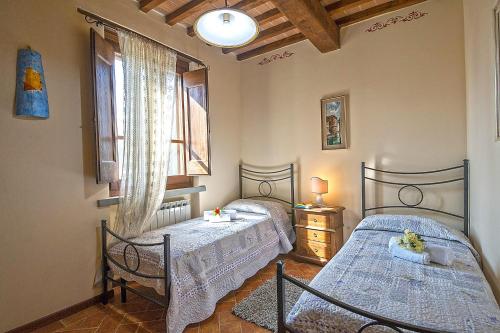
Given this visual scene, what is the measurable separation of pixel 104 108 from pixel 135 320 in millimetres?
1873

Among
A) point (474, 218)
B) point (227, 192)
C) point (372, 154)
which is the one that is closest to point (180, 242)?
point (227, 192)

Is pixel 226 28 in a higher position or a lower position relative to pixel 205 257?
higher

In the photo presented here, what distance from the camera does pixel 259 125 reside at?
396 cm

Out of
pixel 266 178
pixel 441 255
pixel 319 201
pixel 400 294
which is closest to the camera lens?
pixel 400 294

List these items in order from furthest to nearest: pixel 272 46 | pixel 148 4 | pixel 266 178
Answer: pixel 266 178
pixel 272 46
pixel 148 4

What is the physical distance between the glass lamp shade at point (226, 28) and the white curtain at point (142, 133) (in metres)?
1.01

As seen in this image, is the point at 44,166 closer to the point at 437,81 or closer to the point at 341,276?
the point at 341,276

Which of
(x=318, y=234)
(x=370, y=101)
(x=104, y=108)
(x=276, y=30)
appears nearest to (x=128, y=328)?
(x=104, y=108)

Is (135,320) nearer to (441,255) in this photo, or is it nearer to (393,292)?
(393,292)

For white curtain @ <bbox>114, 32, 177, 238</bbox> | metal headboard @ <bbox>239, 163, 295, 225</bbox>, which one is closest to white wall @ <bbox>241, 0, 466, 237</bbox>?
metal headboard @ <bbox>239, 163, 295, 225</bbox>

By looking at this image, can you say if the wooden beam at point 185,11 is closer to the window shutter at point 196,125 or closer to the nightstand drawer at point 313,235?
the window shutter at point 196,125

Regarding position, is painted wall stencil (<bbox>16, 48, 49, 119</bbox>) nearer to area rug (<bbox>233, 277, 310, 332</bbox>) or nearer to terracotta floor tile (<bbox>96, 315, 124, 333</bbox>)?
terracotta floor tile (<bbox>96, 315, 124, 333</bbox>)

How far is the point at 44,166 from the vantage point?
2.04 m

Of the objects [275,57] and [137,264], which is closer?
[137,264]
